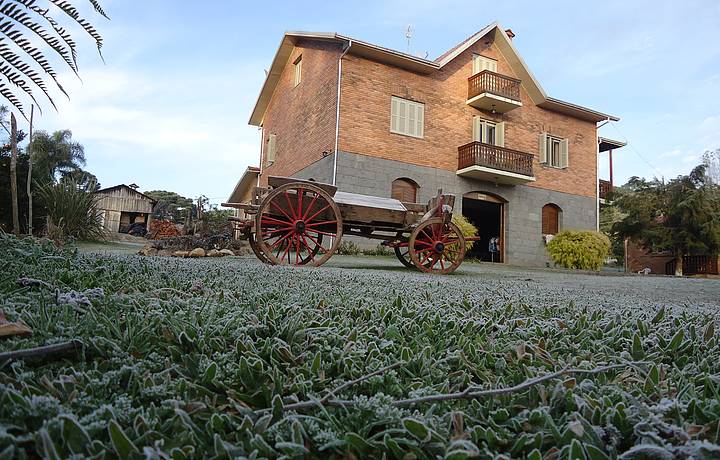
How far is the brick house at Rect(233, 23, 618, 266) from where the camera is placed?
45.4 ft

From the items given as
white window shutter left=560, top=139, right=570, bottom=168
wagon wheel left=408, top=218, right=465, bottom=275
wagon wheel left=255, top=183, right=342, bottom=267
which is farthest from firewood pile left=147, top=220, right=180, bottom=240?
white window shutter left=560, top=139, right=570, bottom=168

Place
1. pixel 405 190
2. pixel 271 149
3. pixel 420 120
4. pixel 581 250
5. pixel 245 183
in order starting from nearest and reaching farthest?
pixel 581 250
pixel 405 190
pixel 420 120
pixel 271 149
pixel 245 183

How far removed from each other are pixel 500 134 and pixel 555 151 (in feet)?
9.73

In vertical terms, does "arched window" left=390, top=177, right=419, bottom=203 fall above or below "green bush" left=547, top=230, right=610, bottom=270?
above

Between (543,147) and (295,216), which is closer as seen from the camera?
(295,216)

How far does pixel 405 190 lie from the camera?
14547 millimetres

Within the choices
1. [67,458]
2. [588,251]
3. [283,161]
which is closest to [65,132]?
[283,161]

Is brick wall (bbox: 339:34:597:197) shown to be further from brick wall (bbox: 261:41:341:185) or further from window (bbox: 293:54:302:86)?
window (bbox: 293:54:302:86)

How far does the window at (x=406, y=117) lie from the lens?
14383mm

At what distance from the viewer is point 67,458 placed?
2.40 ft

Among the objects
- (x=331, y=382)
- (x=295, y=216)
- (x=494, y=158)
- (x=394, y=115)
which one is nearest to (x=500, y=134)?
(x=494, y=158)

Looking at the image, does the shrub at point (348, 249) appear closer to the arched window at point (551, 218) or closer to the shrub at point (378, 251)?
the shrub at point (378, 251)

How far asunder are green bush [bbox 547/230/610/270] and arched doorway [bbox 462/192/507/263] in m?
2.23

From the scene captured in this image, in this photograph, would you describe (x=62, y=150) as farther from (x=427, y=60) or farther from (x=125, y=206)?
(x=427, y=60)
